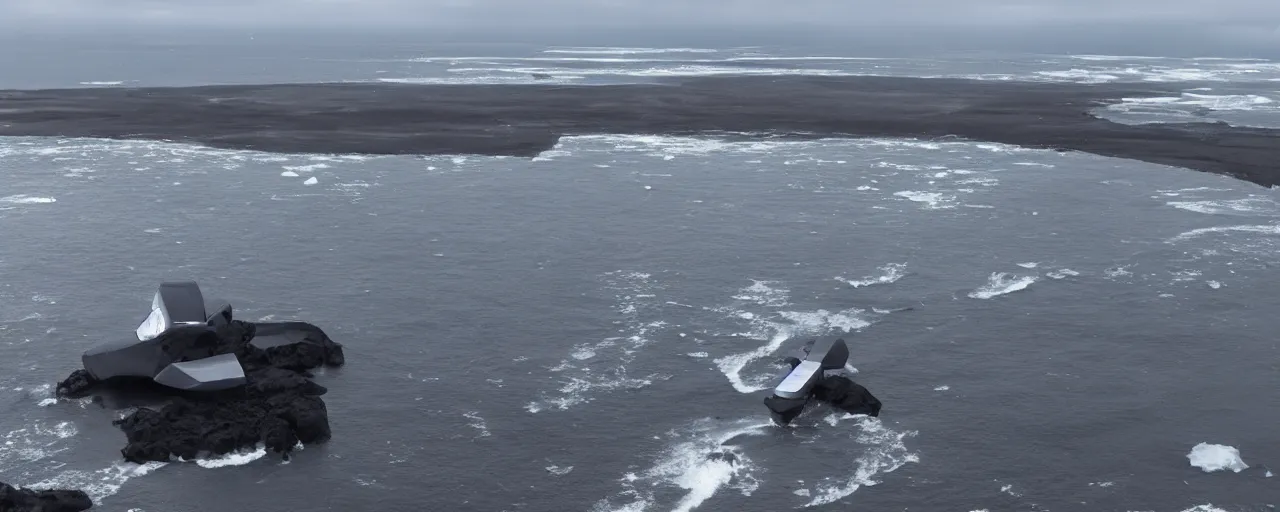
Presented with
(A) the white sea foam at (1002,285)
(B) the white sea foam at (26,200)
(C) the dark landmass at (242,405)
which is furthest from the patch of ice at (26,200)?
(A) the white sea foam at (1002,285)

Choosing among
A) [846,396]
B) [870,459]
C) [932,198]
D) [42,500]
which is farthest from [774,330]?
[932,198]

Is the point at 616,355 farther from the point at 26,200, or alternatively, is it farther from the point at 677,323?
the point at 26,200

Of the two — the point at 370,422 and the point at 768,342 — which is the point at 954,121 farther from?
the point at 370,422

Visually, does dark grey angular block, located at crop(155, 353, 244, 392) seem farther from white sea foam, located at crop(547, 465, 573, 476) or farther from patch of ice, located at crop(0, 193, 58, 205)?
patch of ice, located at crop(0, 193, 58, 205)

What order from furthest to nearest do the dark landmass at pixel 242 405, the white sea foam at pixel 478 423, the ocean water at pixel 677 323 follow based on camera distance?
the white sea foam at pixel 478 423
the dark landmass at pixel 242 405
the ocean water at pixel 677 323

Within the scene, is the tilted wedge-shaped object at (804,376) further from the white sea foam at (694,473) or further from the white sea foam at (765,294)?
the white sea foam at (765,294)

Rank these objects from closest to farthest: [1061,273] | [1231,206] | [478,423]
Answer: [478,423] < [1061,273] < [1231,206]

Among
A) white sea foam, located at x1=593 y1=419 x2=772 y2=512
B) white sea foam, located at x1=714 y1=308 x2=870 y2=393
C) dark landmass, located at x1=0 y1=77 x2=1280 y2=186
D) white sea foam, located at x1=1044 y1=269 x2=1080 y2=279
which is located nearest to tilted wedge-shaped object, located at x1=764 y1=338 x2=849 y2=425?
white sea foam, located at x1=593 y1=419 x2=772 y2=512
